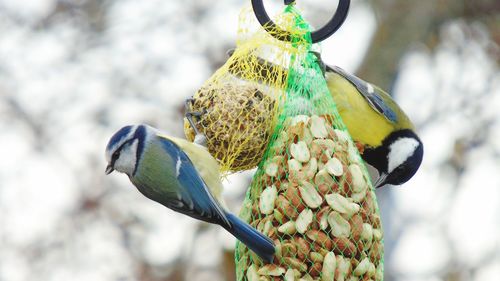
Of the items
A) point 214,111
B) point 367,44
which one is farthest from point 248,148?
point 367,44

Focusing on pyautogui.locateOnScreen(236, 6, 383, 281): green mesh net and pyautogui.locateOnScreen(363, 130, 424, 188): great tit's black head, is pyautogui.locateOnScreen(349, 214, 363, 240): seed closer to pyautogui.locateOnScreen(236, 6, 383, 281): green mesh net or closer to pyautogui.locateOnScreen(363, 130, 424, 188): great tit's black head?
pyautogui.locateOnScreen(236, 6, 383, 281): green mesh net

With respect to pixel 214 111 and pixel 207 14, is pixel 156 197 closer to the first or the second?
pixel 214 111

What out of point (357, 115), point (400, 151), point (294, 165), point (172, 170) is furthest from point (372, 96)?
point (172, 170)

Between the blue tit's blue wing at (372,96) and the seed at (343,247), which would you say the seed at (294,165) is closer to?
the seed at (343,247)

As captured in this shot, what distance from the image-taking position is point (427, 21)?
6391 millimetres

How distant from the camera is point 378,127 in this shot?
330cm

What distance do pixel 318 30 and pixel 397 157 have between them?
0.65 meters

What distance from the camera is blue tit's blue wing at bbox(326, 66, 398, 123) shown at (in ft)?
10.5

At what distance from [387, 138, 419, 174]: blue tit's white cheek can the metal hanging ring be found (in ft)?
2.01

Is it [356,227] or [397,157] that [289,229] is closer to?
[356,227]

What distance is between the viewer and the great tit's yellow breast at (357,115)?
3168mm

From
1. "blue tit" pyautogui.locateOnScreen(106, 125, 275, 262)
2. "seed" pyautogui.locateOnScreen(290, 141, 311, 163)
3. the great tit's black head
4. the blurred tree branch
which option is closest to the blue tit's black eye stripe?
"blue tit" pyautogui.locateOnScreen(106, 125, 275, 262)

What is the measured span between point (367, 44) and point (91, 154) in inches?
78.9

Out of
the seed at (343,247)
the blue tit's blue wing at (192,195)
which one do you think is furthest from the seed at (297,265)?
the blue tit's blue wing at (192,195)
